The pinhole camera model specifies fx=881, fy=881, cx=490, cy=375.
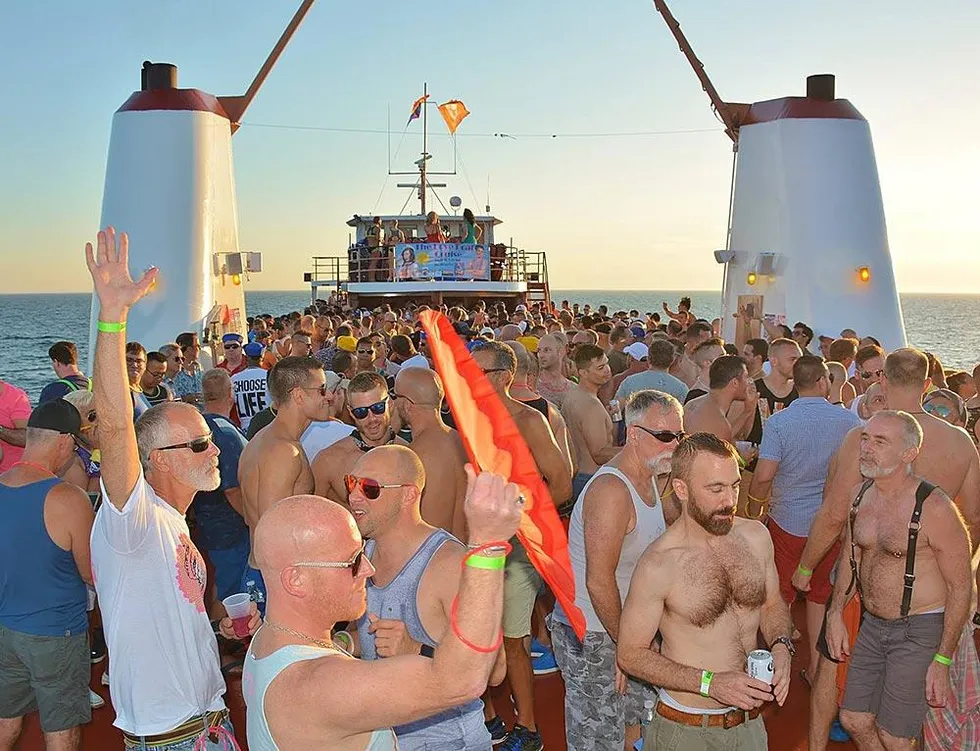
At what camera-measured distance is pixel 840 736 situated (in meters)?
4.62

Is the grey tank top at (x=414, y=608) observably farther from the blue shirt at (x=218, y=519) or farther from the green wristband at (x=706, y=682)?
the blue shirt at (x=218, y=519)

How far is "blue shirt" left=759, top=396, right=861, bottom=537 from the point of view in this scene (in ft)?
16.8

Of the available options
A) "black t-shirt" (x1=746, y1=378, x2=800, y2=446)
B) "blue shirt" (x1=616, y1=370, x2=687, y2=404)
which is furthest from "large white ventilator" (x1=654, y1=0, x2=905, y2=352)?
"blue shirt" (x1=616, y1=370, x2=687, y2=404)

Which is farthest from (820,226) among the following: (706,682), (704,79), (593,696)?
(706,682)

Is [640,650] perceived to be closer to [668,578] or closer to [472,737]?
[668,578]

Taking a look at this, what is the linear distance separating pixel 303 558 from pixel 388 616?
79 centimetres

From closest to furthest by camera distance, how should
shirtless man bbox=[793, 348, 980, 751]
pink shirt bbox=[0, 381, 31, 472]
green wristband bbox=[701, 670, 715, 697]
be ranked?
green wristband bbox=[701, 670, 715, 697] < shirtless man bbox=[793, 348, 980, 751] < pink shirt bbox=[0, 381, 31, 472]

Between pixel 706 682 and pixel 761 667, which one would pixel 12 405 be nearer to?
pixel 706 682

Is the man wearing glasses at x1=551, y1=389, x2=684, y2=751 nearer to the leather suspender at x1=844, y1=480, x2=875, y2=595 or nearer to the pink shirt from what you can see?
the leather suspender at x1=844, y1=480, x2=875, y2=595

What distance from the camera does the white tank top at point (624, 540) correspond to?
3588mm

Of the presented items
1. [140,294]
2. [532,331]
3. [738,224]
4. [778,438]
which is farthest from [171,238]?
[140,294]

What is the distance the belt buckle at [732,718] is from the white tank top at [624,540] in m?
0.67

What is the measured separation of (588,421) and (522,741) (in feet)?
6.60

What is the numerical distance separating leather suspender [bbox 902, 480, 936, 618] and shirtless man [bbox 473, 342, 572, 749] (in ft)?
5.80
